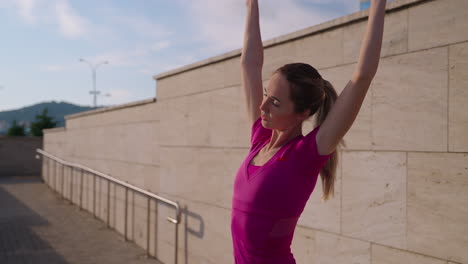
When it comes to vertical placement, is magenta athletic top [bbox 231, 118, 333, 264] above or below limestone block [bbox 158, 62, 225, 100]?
below

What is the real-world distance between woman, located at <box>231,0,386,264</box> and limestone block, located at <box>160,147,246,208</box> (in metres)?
3.12

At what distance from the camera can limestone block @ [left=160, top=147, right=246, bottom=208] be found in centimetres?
518

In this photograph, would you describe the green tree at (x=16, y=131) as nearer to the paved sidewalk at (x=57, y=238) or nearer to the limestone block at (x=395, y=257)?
the paved sidewalk at (x=57, y=238)

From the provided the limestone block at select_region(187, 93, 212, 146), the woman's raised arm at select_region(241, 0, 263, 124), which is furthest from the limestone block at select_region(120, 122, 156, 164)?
the woman's raised arm at select_region(241, 0, 263, 124)

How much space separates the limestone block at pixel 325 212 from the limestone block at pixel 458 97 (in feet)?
3.14

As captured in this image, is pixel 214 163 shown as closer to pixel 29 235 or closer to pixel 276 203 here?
pixel 276 203

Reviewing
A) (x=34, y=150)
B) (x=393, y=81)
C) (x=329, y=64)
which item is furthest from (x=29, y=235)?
(x=34, y=150)

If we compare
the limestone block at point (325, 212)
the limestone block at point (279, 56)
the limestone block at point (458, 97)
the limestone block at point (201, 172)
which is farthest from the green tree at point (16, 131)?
the limestone block at point (458, 97)

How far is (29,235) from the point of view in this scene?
8383 mm

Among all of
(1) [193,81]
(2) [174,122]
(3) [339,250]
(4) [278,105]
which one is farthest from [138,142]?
(4) [278,105]

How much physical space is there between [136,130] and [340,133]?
7056mm

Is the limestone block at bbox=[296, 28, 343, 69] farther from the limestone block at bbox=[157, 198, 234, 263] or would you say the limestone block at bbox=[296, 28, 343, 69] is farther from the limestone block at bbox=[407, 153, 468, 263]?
the limestone block at bbox=[157, 198, 234, 263]

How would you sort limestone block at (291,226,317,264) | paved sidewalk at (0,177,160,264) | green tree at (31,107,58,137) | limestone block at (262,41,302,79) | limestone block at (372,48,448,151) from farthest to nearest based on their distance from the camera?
1. green tree at (31,107,58,137)
2. paved sidewalk at (0,177,160,264)
3. limestone block at (262,41,302,79)
4. limestone block at (291,226,317,264)
5. limestone block at (372,48,448,151)

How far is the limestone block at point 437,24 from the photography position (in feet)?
9.18
